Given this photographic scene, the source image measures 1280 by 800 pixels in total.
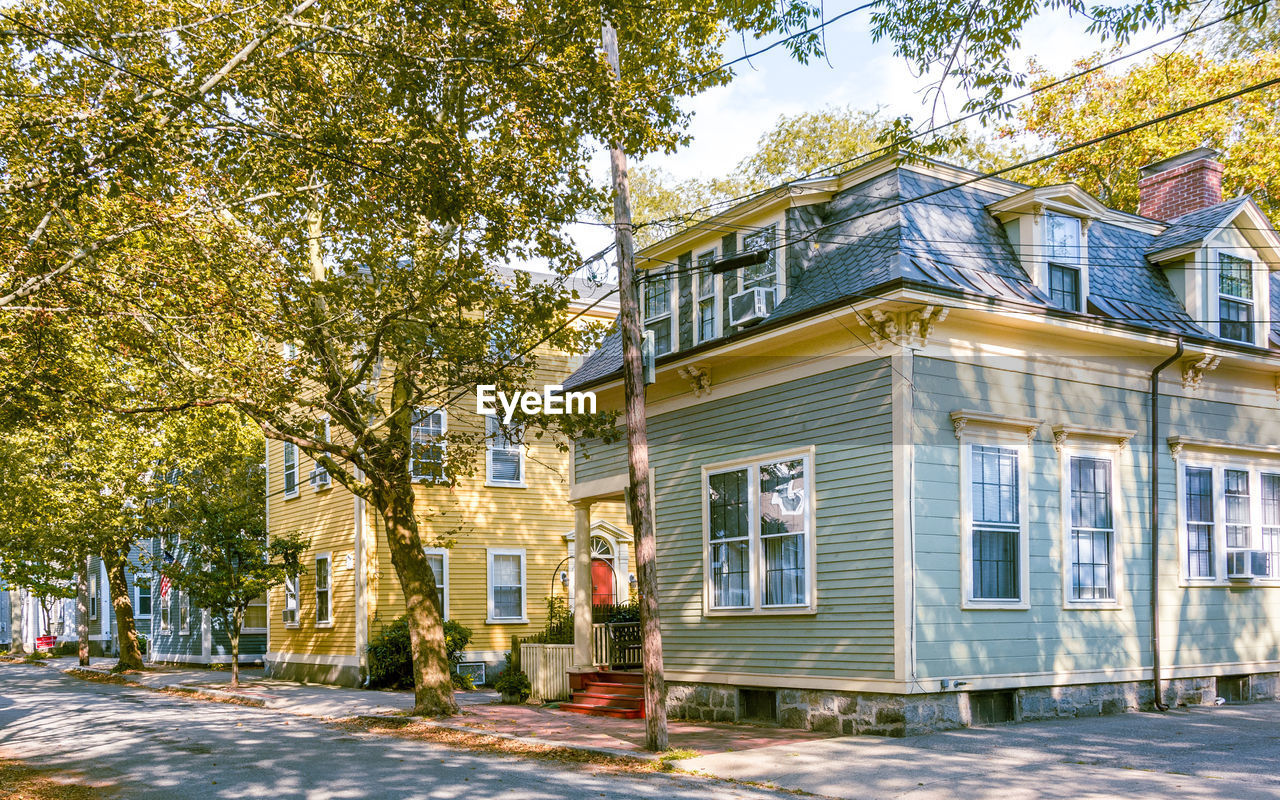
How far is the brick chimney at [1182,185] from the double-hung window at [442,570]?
16680 mm

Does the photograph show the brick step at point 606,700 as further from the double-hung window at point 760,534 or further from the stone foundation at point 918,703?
the double-hung window at point 760,534

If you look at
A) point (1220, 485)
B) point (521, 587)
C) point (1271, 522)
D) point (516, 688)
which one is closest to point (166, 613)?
point (521, 587)

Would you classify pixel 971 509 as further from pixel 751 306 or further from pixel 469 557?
pixel 469 557

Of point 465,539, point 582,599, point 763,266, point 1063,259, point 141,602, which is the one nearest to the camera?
point 1063,259

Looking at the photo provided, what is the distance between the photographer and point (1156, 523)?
1581cm

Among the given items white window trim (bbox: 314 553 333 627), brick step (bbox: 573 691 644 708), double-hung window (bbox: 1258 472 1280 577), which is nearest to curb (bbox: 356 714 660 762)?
brick step (bbox: 573 691 644 708)

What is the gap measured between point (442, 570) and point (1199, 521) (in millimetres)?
16396

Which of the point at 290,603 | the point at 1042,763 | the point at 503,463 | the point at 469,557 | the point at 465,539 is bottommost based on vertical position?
the point at 290,603

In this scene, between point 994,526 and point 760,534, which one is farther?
point 760,534

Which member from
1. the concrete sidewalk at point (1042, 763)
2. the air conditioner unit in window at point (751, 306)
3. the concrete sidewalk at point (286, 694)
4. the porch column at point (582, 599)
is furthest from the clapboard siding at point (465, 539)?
the concrete sidewalk at point (1042, 763)

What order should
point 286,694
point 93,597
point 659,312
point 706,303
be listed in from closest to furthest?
point 706,303
point 659,312
point 286,694
point 93,597

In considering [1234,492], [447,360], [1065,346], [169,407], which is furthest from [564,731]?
[1234,492]

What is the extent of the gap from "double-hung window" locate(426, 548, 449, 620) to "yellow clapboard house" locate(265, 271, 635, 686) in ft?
0.09

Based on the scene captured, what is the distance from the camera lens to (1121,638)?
15.4 meters
